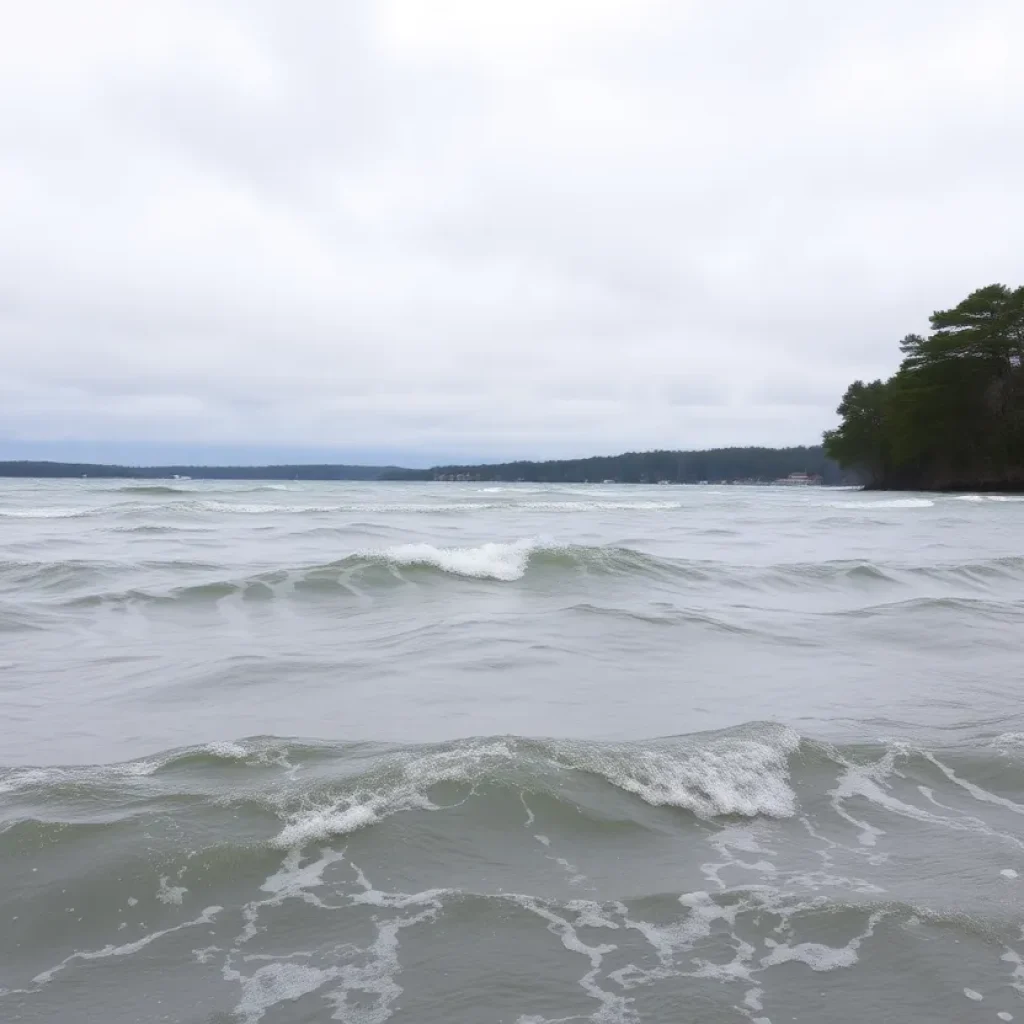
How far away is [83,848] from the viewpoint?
3.36 m

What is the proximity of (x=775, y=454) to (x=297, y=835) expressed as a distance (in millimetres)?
133831

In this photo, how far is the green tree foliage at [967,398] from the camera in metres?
55.1

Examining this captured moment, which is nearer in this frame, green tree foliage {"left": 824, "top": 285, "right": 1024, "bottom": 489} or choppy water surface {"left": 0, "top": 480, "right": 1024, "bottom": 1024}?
choppy water surface {"left": 0, "top": 480, "right": 1024, "bottom": 1024}

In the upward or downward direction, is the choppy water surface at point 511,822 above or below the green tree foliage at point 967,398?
below

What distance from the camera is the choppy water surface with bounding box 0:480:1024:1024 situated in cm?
257

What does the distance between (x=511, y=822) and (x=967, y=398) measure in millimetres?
60974

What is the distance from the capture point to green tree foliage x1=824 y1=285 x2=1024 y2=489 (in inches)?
2170

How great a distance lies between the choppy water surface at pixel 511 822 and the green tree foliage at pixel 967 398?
53.1 m

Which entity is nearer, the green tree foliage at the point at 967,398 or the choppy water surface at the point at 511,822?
the choppy water surface at the point at 511,822

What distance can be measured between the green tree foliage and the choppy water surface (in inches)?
2090

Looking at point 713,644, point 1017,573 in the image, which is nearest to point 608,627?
point 713,644

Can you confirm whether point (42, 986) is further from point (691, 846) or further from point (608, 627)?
point (608, 627)

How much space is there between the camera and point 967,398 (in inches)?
2244

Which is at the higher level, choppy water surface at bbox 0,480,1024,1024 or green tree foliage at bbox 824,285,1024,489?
green tree foliage at bbox 824,285,1024,489
